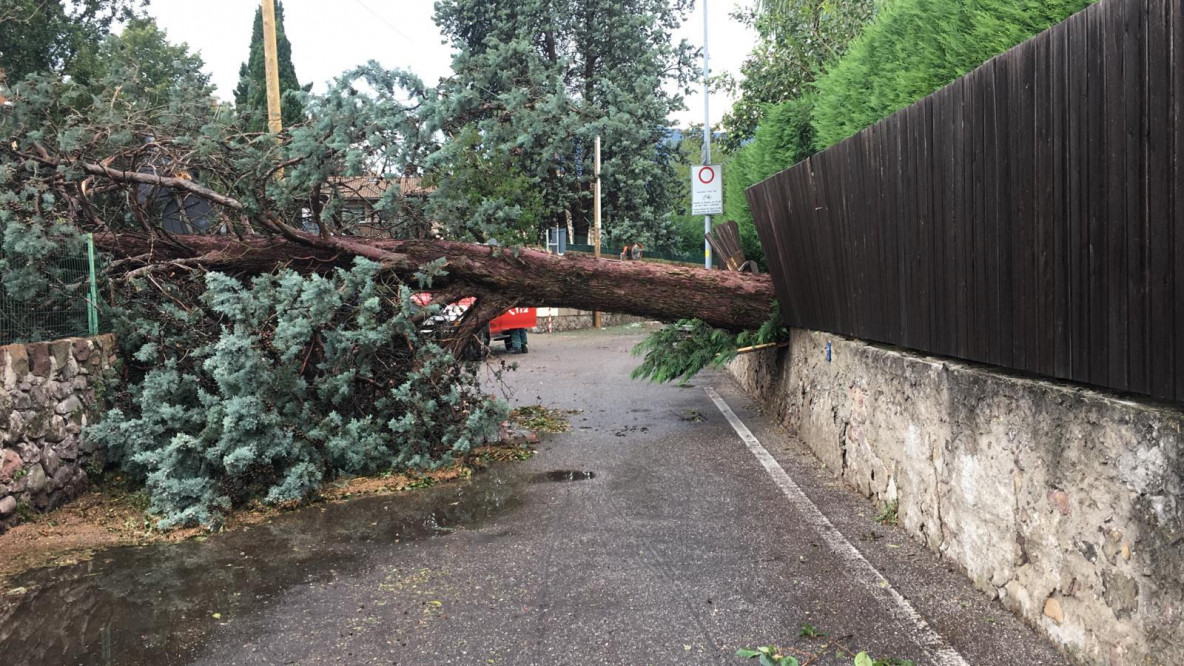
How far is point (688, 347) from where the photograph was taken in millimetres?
10211

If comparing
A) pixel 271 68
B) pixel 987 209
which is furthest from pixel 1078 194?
pixel 271 68

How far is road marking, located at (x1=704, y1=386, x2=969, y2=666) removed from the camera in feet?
11.5

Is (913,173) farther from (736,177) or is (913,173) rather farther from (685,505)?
(736,177)

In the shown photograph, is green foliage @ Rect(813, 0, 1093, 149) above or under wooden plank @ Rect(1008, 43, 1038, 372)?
above

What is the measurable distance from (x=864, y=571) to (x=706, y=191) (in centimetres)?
1315

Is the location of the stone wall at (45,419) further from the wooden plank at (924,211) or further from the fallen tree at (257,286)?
the wooden plank at (924,211)

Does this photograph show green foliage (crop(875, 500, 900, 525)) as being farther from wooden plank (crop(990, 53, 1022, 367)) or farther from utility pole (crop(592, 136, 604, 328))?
utility pole (crop(592, 136, 604, 328))

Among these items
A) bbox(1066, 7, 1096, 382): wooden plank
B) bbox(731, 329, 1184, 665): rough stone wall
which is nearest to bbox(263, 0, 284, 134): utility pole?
bbox(731, 329, 1184, 665): rough stone wall

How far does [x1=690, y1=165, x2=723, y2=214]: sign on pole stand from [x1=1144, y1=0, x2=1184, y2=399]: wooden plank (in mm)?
14040

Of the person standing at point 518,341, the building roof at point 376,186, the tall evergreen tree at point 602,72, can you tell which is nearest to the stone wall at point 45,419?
the building roof at point 376,186

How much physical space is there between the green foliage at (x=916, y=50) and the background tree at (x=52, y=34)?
20.6m

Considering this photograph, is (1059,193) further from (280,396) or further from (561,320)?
(561,320)

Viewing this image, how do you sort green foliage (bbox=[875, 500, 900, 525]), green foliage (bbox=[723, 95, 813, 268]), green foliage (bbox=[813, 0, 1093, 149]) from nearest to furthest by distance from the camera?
green foliage (bbox=[875, 500, 900, 525]) → green foliage (bbox=[813, 0, 1093, 149]) → green foliage (bbox=[723, 95, 813, 268])

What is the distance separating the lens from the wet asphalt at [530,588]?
365 centimetres
